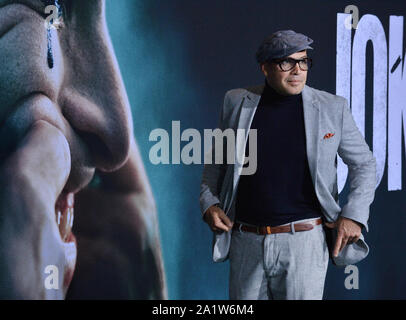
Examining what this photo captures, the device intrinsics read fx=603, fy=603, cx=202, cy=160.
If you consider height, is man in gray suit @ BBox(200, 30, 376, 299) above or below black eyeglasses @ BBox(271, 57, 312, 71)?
below

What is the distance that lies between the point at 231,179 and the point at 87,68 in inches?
49.0

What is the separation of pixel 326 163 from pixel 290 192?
19 cm

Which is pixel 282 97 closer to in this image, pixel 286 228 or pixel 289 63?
pixel 289 63

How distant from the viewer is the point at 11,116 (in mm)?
3160

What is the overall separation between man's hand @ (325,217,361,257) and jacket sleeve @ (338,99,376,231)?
21mm

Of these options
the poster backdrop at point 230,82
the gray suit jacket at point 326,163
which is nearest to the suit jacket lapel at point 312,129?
the gray suit jacket at point 326,163

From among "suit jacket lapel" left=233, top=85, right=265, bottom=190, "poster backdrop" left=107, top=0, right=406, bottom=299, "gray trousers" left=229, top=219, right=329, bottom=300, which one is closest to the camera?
"gray trousers" left=229, top=219, right=329, bottom=300

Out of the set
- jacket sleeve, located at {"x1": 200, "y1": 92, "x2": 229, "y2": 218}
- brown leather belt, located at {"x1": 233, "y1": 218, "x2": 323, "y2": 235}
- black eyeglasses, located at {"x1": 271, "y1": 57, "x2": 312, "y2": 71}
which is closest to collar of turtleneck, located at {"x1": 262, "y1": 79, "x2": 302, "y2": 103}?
black eyeglasses, located at {"x1": 271, "y1": 57, "x2": 312, "y2": 71}

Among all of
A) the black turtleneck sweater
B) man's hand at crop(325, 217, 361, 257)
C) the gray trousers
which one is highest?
the black turtleneck sweater

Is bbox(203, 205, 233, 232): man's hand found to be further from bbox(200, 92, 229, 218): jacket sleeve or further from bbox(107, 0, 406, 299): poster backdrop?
bbox(107, 0, 406, 299): poster backdrop

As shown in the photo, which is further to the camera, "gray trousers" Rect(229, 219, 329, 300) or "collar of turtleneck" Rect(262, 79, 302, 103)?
"collar of turtleneck" Rect(262, 79, 302, 103)

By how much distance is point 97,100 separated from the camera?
3.29 metres

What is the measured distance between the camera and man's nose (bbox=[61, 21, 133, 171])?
10.7 ft
